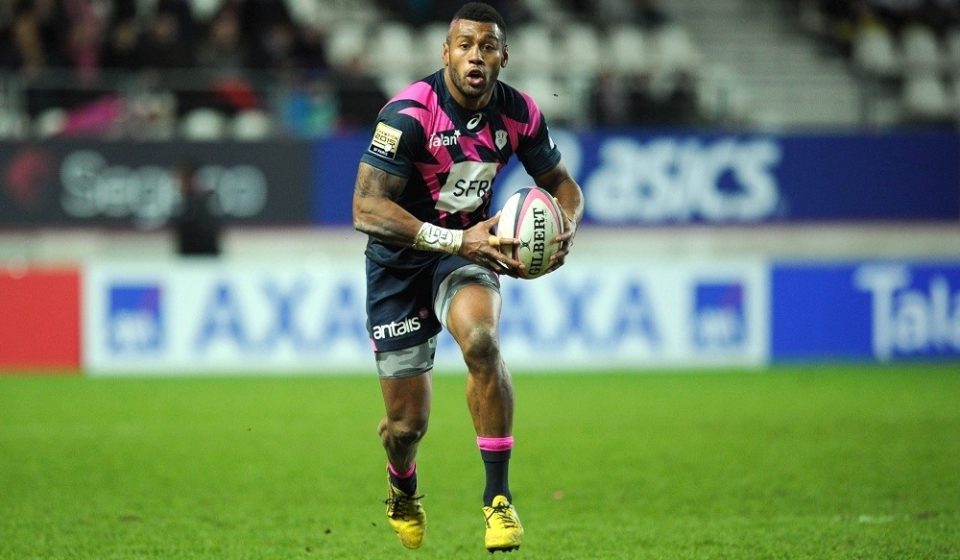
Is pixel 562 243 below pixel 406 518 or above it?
above

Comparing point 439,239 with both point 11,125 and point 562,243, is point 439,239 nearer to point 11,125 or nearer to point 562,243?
point 562,243

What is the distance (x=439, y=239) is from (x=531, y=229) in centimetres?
40

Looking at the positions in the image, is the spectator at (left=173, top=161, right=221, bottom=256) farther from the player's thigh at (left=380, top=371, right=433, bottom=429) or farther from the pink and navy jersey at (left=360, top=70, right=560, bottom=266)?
the player's thigh at (left=380, top=371, right=433, bottom=429)

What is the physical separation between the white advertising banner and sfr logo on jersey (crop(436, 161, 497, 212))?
8.83 meters

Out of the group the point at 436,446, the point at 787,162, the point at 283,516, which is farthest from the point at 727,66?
the point at 283,516

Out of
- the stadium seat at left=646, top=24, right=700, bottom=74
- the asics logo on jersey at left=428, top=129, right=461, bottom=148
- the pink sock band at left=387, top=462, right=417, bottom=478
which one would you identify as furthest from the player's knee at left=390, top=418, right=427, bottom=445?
the stadium seat at left=646, top=24, right=700, bottom=74

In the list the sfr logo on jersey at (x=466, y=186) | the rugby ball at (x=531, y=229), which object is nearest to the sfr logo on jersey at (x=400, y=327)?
the sfr logo on jersey at (x=466, y=186)

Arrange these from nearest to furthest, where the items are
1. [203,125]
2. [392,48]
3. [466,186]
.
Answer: [466,186] < [203,125] < [392,48]

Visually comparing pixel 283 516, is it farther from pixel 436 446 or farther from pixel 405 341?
pixel 436 446

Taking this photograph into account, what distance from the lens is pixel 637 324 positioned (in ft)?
51.0

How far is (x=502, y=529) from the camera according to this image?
564 centimetres

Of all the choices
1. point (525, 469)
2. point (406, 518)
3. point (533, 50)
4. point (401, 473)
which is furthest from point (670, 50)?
point (406, 518)

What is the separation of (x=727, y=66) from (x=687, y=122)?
3839mm

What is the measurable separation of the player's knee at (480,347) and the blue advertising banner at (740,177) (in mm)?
11819
